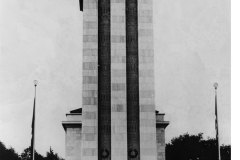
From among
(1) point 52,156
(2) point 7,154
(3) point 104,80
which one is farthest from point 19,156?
(3) point 104,80

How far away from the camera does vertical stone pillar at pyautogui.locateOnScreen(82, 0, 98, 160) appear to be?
42250 millimetres

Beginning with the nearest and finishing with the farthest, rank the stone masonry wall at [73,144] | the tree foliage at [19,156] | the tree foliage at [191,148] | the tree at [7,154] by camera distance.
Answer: the stone masonry wall at [73,144] → the tree at [7,154] → the tree foliage at [19,156] → the tree foliage at [191,148]

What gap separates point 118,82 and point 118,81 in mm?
99

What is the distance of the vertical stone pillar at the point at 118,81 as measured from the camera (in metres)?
42.2

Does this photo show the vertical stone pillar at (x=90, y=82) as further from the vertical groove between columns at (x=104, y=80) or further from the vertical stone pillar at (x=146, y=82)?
the vertical stone pillar at (x=146, y=82)

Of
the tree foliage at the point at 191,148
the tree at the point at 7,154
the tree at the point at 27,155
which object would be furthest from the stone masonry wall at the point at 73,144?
the tree at the point at 27,155

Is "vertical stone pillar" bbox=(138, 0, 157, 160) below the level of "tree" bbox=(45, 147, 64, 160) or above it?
above

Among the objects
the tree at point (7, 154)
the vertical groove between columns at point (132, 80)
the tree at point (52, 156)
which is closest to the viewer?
the vertical groove between columns at point (132, 80)

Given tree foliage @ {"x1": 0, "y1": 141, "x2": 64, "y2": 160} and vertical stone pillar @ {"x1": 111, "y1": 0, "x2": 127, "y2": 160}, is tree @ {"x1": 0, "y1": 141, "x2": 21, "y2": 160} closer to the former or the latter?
tree foliage @ {"x1": 0, "y1": 141, "x2": 64, "y2": 160}

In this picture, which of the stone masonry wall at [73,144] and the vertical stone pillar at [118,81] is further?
the stone masonry wall at [73,144]

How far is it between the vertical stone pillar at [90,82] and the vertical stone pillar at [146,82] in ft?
13.9

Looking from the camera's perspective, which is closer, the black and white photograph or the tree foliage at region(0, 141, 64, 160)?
the black and white photograph

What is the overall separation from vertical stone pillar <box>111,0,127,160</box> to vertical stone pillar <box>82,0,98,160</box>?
1.60 metres

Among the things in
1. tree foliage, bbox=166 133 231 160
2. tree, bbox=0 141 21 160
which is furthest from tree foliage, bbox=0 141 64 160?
tree foliage, bbox=166 133 231 160
